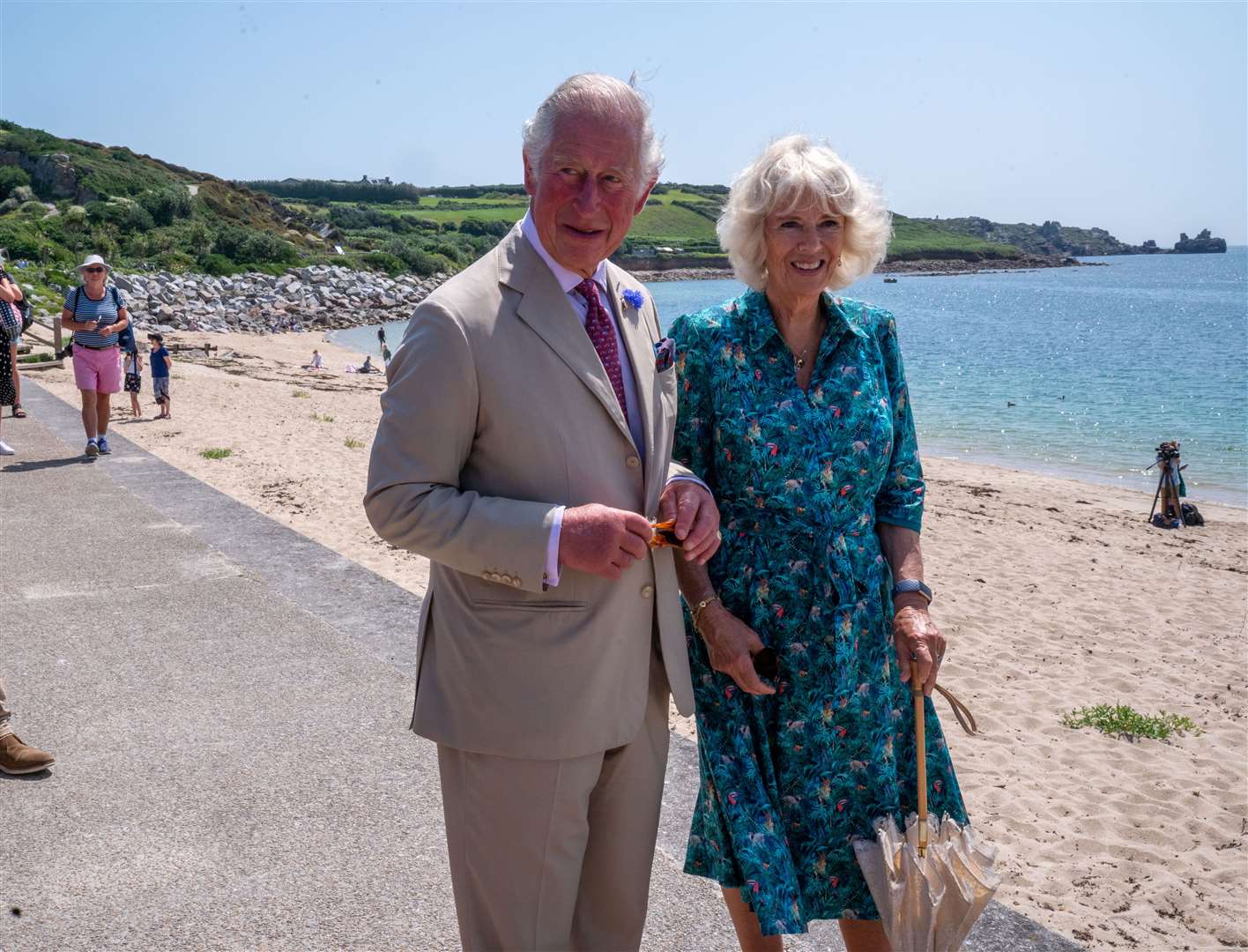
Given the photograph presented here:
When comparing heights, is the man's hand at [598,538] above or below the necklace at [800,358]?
below

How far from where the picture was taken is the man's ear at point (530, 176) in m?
2.05

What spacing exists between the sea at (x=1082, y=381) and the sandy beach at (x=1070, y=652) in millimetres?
2712

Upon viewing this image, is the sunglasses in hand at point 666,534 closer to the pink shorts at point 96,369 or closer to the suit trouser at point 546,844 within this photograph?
the suit trouser at point 546,844

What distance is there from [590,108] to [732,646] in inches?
44.5

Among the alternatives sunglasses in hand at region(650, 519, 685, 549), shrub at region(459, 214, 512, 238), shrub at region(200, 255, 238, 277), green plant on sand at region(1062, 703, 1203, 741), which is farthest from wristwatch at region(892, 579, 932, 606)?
shrub at region(459, 214, 512, 238)

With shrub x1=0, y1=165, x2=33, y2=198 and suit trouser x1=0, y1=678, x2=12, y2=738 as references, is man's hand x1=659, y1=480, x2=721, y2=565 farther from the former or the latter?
shrub x1=0, y1=165, x2=33, y2=198

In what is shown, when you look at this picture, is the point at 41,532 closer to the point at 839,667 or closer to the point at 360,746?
the point at 360,746

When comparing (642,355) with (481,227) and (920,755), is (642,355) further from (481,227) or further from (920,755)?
(481,227)

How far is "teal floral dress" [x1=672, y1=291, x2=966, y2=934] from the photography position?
239cm

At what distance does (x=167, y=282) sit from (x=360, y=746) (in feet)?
149

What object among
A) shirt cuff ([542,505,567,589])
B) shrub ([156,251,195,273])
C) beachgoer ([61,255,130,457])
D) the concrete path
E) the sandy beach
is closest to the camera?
shirt cuff ([542,505,567,589])

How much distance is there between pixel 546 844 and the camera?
1.99 m

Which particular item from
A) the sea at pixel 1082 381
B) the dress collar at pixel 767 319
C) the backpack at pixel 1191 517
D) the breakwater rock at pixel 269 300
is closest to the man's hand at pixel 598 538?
the dress collar at pixel 767 319

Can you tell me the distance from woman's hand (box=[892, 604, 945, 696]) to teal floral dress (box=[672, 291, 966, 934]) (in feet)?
0.13
